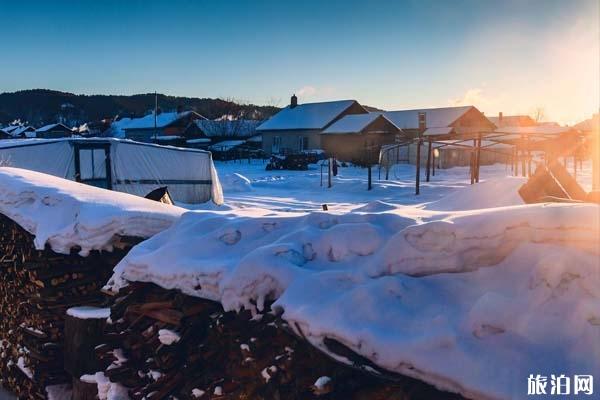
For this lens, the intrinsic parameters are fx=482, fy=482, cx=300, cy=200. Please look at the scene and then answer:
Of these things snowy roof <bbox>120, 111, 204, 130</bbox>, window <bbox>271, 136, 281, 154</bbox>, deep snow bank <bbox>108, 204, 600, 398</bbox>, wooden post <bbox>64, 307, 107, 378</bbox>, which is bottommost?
wooden post <bbox>64, 307, 107, 378</bbox>

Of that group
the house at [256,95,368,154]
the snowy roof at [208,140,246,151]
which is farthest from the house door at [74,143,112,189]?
the snowy roof at [208,140,246,151]

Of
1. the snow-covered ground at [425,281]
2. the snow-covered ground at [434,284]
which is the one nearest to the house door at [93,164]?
the snow-covered ground at [425,281]

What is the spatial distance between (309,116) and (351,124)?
23.4ft

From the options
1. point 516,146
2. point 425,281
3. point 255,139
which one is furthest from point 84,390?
point 255,139

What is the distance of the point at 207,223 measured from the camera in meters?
3.40

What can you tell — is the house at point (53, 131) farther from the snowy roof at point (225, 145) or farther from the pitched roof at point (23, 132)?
the snowy roof at point (225, 145)

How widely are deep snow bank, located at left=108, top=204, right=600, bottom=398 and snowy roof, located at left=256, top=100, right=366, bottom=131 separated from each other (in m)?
48.1

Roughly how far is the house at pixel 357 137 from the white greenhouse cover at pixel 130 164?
88.5 ft

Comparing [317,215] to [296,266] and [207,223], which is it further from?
[207,223]

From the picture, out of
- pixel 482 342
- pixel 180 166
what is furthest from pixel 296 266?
pixel 180 166

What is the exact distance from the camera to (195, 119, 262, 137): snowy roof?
65.1 metres

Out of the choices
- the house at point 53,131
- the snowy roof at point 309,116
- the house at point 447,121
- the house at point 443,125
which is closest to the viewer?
the house at point 443,125

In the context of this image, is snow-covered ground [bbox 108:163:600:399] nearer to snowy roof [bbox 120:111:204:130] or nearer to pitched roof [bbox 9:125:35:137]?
snowy roof [bbox 120:111:204:130]

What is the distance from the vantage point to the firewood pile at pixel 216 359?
6.99ft
